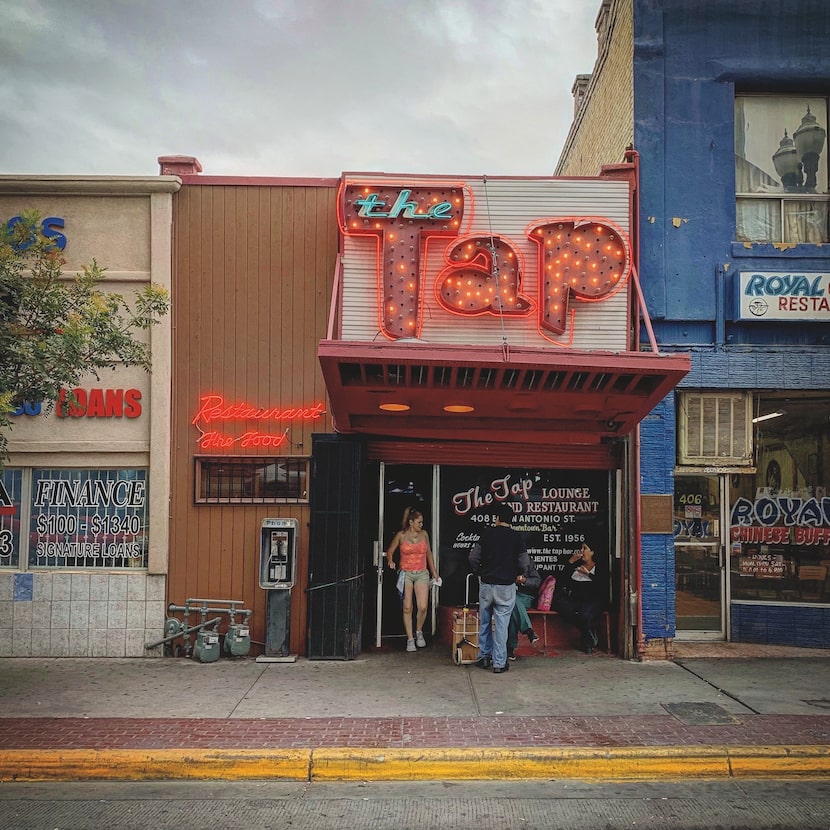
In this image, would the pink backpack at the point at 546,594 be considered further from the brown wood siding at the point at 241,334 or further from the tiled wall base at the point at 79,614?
the tiled wall base at the point at 79,614

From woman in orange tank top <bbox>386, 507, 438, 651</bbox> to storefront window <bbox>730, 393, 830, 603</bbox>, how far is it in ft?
13.3

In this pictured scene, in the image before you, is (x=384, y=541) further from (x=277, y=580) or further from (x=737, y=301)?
(x=737, y=301)

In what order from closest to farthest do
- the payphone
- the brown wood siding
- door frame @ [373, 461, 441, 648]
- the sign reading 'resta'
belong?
the payphone, the sign reading 'resta', the brown wood siding, door frame @ [373, 461, 441, 648]

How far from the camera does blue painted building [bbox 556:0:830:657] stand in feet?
33.2

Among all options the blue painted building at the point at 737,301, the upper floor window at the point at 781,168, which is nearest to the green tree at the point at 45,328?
the blue painted building at the point at 737,301

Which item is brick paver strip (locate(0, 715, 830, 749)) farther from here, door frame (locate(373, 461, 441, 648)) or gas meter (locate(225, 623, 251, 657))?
door frame (locate(373, 461, 441, 648))

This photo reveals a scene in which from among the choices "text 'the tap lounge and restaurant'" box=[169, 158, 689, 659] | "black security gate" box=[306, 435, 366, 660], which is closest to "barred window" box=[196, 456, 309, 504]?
"text 'the tap lounge and restaurant'" box=[169, 158, 689, 659]

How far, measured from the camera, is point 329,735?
7.07 metres

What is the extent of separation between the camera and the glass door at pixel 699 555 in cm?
1049

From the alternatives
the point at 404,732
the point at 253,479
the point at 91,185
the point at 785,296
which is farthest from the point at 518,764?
the point at 91,185

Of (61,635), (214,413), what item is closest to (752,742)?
(214,413)

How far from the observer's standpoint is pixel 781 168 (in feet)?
34.8

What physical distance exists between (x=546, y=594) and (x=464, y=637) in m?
1.44

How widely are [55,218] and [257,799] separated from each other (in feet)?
25.5
